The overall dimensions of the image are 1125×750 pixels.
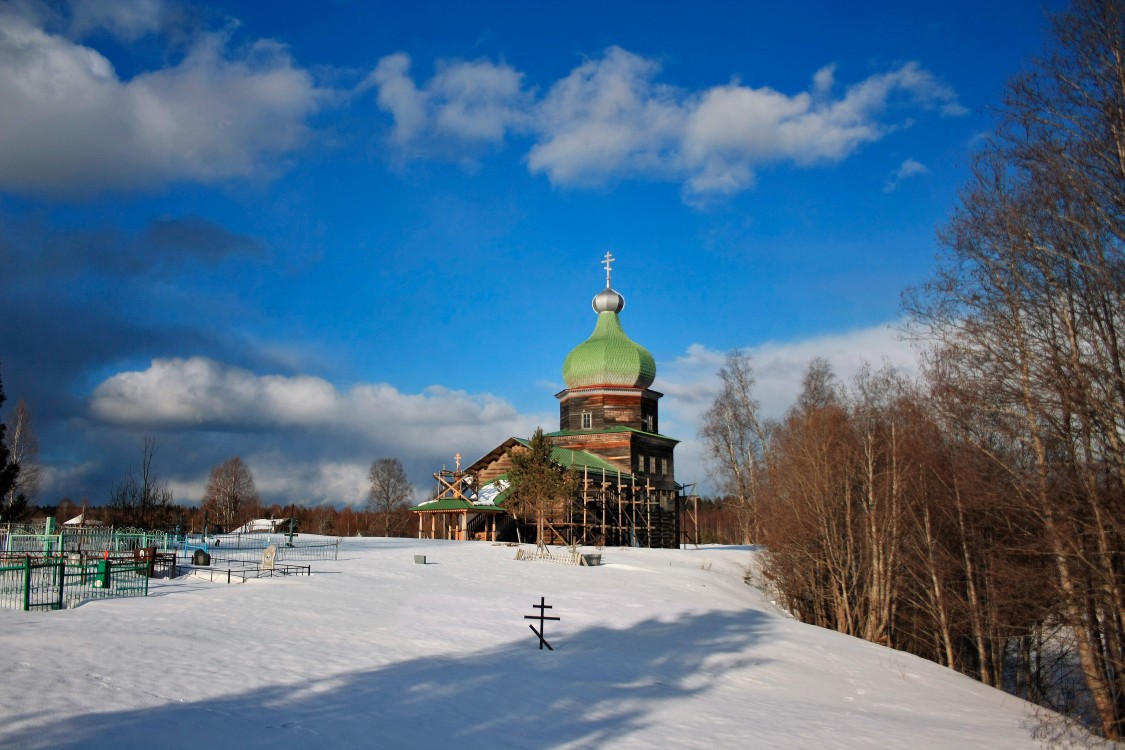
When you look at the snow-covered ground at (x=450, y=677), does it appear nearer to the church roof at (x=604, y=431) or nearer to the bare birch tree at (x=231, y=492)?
the church roof at (x=604, y=431)

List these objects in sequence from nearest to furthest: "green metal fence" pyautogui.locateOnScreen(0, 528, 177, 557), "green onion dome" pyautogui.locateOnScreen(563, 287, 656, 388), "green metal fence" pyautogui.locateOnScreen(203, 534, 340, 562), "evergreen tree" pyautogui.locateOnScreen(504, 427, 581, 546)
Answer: "green metal fence" pyautogui.locateOnScreen(0, 528, 177, 557), "green metal fence" pyautogui.locateOnScreen(203, 534, 340, 562), "evergreen tree" pyautogui.locateOnScreen(504, 427, 581, 546), "green onion dome" pyautogui.locateOnScreen(563, 287, 656, 388)

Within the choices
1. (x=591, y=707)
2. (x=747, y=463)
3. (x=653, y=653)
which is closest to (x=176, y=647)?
(x=591, y=707)

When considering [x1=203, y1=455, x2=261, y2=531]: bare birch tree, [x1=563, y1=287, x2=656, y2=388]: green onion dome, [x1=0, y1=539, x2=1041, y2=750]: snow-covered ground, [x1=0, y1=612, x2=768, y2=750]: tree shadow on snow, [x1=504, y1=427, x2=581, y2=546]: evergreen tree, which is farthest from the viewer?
[x1=203, y1=455, x2=261, y2=531]: bare birch tree

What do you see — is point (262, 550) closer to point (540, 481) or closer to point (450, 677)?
point (540, 481)

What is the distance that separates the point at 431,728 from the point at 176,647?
17.1 ft

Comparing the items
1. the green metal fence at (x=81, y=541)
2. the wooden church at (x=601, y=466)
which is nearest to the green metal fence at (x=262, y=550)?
the green metal fence at (x=81, y=541)

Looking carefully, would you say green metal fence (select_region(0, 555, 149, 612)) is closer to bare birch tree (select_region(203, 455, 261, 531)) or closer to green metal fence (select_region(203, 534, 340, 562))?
green metal fence (select_region(203, 534, 340, 562))

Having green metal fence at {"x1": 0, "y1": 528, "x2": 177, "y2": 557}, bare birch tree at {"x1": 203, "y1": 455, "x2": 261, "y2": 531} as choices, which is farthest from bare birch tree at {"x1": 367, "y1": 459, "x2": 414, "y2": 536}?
green metal fence at {"x1": 0, "y1": 528, "x2": 177, "y2": 557}

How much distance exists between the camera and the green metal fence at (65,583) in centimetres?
1709

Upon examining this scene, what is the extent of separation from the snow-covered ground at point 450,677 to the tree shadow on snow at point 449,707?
0.04 m

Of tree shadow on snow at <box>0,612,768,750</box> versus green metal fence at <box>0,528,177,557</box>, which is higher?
green metal fence at <box>0,528,177,557</box>

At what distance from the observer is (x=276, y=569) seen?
25.5m

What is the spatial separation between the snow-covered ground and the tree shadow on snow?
4 cm

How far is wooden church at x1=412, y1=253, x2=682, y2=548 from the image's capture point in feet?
157
